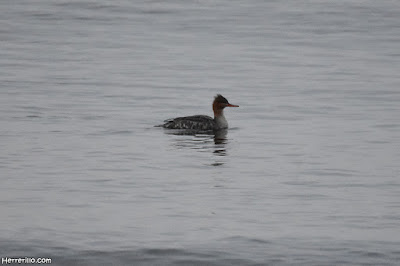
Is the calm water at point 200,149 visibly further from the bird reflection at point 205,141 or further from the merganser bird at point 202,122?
the merganser bird at point 202,122

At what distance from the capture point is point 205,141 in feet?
58.0

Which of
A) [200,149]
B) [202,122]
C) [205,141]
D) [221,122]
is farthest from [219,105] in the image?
[200,149]

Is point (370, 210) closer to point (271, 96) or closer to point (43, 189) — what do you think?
point (43, 189)

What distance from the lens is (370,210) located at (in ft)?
36.7

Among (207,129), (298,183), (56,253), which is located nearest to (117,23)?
(207,129)

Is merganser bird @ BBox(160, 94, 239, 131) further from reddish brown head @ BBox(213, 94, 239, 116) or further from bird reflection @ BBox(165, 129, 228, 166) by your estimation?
bird reflection @ BBox(165, 129, 228, 166)

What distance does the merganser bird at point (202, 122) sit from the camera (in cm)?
1861

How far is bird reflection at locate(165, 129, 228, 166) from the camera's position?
16431 millimetres

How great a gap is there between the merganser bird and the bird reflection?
126 mm

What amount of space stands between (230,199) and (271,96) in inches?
488

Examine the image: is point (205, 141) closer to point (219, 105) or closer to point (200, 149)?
point (200, 149)

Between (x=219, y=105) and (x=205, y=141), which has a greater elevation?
(x=219, y=105)

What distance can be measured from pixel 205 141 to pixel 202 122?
1317 millimetres

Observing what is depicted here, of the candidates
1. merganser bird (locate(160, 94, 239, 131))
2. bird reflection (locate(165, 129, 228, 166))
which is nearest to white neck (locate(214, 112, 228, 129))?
merganser bird (locate(160, 94, 239, 131))
